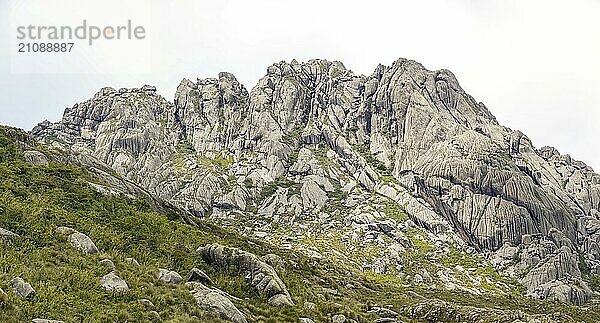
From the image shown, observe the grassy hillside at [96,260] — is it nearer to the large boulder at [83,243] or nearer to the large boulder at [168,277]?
the large boulder at [83,243]

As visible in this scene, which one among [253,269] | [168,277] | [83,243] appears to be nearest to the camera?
[168,277]

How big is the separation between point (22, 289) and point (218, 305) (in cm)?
918

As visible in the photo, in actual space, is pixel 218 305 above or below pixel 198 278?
below

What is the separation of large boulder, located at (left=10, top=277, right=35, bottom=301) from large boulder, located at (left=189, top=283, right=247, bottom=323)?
7931 mm

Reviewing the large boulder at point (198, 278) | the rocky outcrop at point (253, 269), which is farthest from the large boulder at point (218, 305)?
the rocky outcrop at point (253, 269)

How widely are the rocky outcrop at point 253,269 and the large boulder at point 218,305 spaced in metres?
5.04

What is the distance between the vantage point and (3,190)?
33.9 m

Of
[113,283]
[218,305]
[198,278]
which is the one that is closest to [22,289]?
[113,283]

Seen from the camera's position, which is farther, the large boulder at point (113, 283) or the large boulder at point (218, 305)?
the large boulder at point (218, 305)

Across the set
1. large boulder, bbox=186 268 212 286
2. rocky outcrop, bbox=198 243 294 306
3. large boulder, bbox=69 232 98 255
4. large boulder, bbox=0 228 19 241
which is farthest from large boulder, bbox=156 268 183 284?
large boulder, bbox=0 228 19 241

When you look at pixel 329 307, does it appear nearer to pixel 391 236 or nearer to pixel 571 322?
pixel 571 322

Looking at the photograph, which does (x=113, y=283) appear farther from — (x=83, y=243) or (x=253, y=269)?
(x=253, y=269)

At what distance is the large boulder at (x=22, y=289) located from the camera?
64.6ft

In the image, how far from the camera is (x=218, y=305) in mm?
24578
